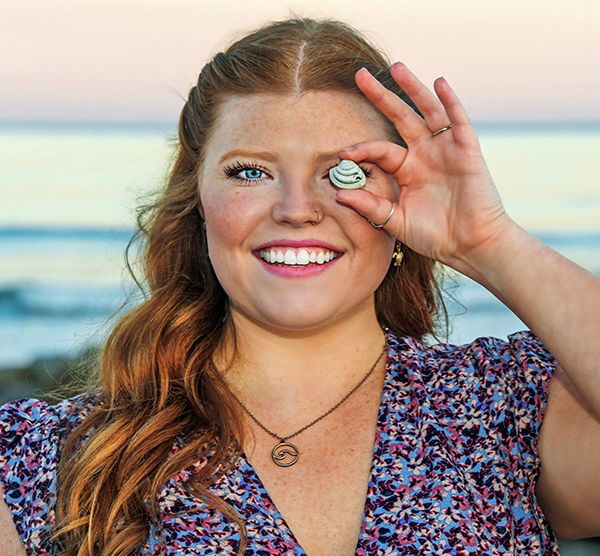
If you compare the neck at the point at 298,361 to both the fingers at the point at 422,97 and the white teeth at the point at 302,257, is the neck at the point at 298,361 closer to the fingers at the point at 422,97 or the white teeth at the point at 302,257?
the white teeth at the point at 302,257

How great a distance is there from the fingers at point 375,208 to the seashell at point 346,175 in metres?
0.02

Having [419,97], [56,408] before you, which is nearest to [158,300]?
[56,408]

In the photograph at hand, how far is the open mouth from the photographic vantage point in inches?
104

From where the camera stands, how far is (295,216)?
2.57 m

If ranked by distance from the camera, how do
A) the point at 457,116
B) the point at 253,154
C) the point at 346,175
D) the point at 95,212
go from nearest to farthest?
the point at 457,116, the point at 346,175, the point at 253,154, the point at 95,212

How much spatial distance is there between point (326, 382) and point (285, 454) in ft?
1.04

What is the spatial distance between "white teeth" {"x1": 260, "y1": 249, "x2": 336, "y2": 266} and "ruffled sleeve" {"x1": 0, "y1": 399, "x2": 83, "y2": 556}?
887 millimetres

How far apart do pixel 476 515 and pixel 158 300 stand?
140cm

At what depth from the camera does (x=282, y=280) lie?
105 inches

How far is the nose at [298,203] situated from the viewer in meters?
2.58

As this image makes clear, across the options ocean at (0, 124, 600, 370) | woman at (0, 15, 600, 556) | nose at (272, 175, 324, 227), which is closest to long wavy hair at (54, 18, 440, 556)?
woman at (0, 15, 600, 556)

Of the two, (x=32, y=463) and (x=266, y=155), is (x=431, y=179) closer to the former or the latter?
(x=266, y=155)

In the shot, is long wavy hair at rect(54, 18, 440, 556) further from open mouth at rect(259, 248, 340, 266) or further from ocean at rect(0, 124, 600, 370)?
ocean at rect(0, 124, 600, 370)

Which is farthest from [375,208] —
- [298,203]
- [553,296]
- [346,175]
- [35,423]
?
[35,423]
